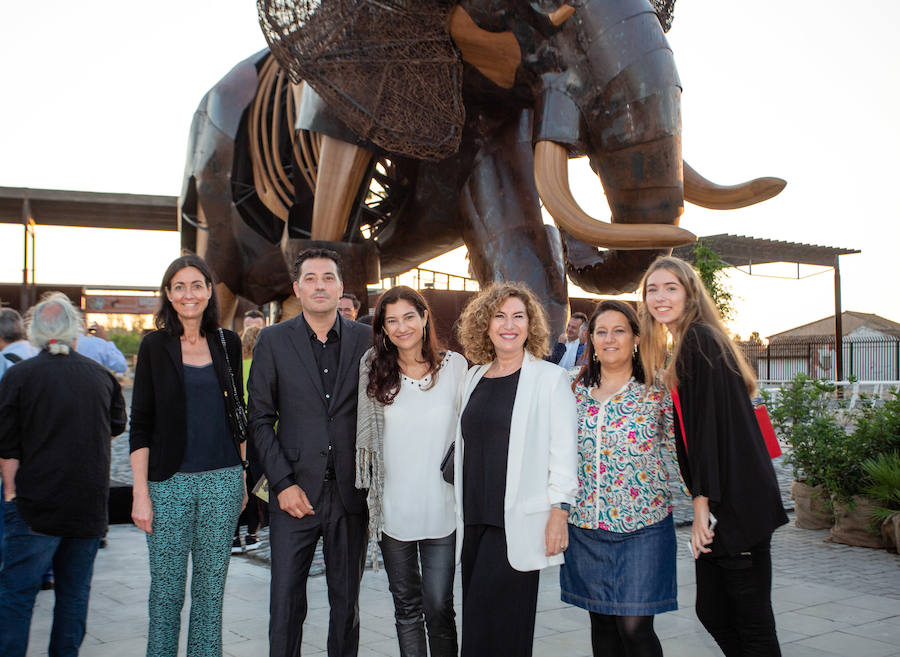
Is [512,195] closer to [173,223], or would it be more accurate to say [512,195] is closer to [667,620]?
[667,620]

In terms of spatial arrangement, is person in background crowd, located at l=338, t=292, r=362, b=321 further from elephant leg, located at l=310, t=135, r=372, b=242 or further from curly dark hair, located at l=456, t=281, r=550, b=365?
curly dark hair, located at l=456, t=281, r=550, b=365

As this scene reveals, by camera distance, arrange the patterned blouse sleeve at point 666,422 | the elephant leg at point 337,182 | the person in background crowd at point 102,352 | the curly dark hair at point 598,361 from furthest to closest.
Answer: the person in background crowd at point 102,352, the elephant leg at point 337,182, the curly dark hair at point 598,361, the patterned blouse sleeve at point 666,422

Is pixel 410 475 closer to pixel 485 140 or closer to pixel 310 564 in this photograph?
pixel 310 564

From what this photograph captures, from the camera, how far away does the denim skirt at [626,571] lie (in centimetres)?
283

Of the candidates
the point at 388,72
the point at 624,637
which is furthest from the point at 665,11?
the point at 624,637

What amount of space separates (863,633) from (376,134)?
373 cm

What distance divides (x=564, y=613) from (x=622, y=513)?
5.51ft

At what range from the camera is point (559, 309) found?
5629 millimetres

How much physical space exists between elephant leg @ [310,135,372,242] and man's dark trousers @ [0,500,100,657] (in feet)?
9.74

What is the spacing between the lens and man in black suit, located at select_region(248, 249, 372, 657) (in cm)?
310

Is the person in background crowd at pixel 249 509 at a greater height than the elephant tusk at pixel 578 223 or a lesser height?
lesser

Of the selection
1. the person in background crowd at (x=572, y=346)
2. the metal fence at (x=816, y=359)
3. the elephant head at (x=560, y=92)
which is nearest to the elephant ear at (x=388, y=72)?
the elephant head at (x=560, y=92)

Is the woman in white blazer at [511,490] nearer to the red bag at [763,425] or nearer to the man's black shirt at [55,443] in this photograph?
the red bag at [763,425]

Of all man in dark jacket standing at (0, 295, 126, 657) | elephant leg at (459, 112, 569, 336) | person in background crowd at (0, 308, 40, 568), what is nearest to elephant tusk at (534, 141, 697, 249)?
elephant leg at (459, 112, 569, 336)
